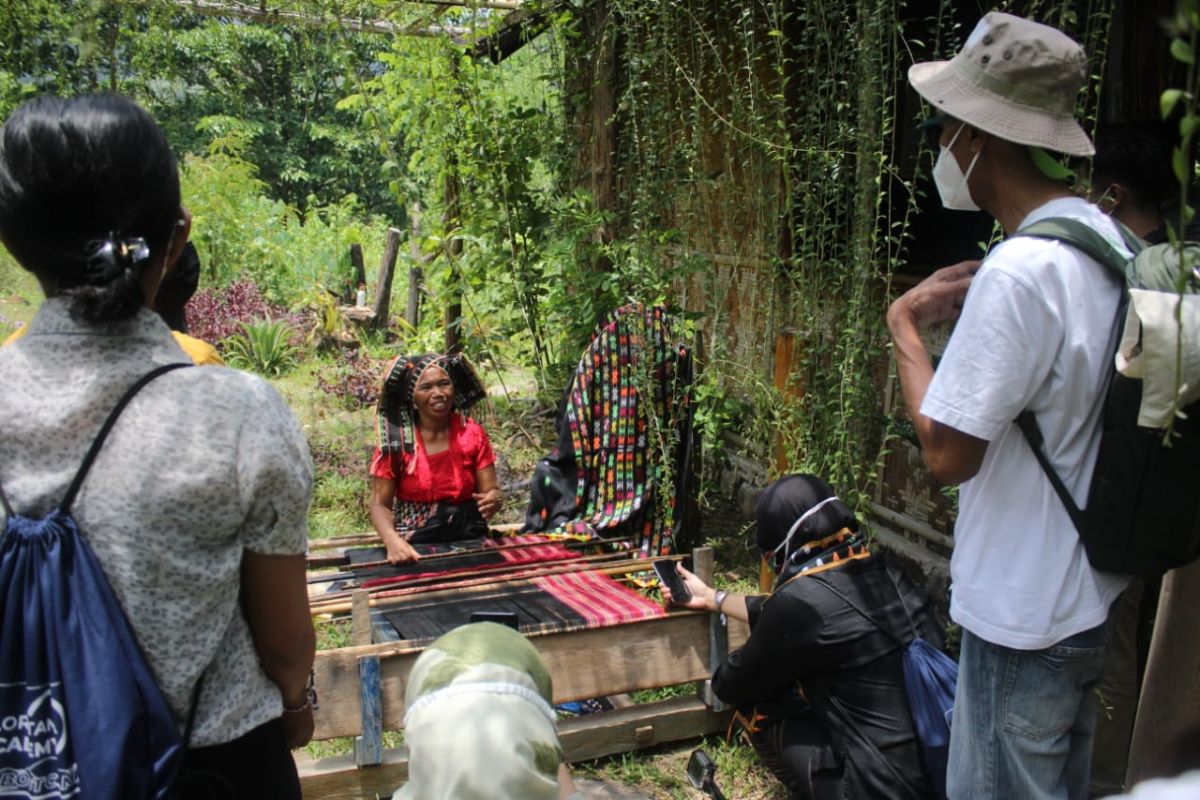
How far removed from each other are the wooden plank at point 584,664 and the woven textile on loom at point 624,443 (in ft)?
4.19

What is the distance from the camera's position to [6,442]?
54.1 inches

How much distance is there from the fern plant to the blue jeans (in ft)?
25.9

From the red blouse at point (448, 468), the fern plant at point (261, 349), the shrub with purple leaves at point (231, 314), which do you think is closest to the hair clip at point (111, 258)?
the red blouse at point (448, 468)

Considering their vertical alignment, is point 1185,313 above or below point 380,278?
above

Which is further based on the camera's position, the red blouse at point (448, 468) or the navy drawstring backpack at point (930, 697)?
the red blouse at point (448, 468)

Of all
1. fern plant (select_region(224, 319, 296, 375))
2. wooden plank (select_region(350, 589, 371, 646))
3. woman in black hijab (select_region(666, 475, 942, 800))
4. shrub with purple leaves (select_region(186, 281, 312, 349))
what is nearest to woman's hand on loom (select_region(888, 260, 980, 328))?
woman in black hijab (select_region(666, 475, 942, 800))

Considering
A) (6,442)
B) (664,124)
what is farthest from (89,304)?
(664,124)

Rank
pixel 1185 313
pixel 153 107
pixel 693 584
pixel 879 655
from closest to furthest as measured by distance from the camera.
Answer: pixel 1185 313, pixel 879 655, pixel 693 584, pixel 153 107

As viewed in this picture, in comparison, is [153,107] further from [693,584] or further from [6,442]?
[6,442]

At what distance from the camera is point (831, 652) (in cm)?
273

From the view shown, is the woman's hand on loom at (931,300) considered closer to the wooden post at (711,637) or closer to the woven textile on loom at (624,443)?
the wooden post at (711,637)

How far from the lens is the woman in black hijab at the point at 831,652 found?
8.92 feet

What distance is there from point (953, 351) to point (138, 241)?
132 cm

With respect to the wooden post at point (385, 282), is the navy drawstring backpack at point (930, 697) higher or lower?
higher
